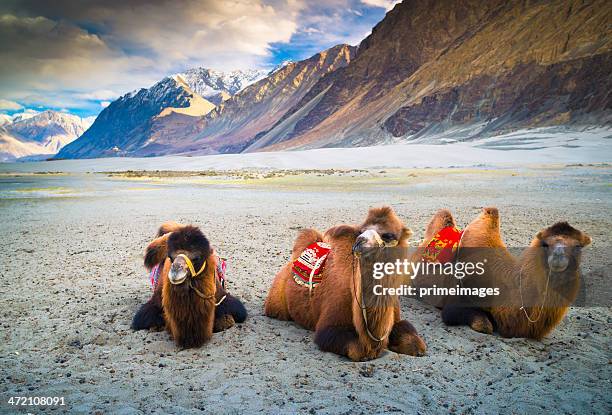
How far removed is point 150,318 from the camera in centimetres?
498

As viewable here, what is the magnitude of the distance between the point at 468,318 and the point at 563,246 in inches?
52.3

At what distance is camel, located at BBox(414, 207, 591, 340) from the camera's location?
4188mm

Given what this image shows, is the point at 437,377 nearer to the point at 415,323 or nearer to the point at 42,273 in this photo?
the point at 415,323

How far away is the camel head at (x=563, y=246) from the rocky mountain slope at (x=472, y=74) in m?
64.3

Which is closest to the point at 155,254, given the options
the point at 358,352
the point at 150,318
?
the point at 150,318

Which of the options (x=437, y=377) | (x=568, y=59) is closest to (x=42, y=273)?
(x=437, y=377)

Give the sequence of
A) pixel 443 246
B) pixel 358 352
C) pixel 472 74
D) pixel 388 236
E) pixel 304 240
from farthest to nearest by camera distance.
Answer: pixel 472 74 < pixel 443 246 < pixel 304 240 < pixel 358 352 < pixel 388 236

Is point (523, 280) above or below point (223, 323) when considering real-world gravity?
above

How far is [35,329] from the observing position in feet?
16.4

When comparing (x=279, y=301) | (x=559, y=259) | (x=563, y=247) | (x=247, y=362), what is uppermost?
(x=563, y=247)

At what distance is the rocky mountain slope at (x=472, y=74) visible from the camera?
6706 centimetres

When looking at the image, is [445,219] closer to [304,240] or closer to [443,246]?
[443,246]

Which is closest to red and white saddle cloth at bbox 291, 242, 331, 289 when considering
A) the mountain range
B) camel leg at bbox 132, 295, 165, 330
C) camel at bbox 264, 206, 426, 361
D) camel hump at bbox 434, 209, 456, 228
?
camel at bbox 264, 206, 426, 361

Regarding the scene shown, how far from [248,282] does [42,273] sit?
3.55 m
